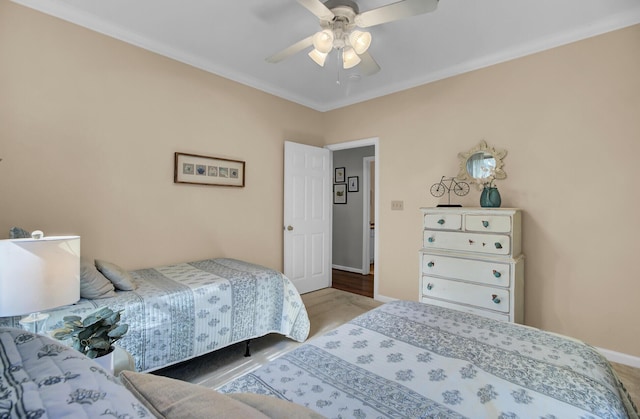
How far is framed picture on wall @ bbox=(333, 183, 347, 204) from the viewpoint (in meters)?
5.72

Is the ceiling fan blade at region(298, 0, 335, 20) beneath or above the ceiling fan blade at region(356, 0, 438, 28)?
above

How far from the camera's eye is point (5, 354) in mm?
559

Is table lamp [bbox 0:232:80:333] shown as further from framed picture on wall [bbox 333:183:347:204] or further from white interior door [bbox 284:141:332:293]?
framed picture on wall [bbox 333:183:347:204]

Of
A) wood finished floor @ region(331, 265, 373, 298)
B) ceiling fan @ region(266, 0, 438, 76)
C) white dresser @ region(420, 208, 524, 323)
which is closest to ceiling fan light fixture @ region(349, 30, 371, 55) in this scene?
ceiling fan @ region(266, 0, 438, 76)

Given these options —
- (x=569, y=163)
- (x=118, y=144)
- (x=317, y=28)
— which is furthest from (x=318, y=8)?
(x=569, y=163)

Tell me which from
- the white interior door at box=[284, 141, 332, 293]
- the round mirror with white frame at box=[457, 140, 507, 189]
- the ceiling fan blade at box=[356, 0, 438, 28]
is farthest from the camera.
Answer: the white interior door at box=[284, 141, 332, 293]

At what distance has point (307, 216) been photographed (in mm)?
4133

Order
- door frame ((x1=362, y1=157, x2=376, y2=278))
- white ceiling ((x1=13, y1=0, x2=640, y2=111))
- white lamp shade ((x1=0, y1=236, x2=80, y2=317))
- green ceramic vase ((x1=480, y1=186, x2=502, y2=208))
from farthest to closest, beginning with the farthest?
1. door frame ((x1=362, y1=157, x2=376, y2=278))
2. green ceramic vase ((x1=480, y1=186, x2=502, y2=208))
3. white ceiling ((x1=13, y1=0, x2=640, y2=111))
4. white lamp shade ((x1=0, y1=236, x2=80, y2=317))

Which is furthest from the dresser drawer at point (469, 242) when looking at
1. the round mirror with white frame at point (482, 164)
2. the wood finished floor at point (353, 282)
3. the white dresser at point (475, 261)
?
the wood finished floor at point (353, 282)

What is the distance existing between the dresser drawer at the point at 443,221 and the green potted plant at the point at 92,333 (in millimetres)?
2545

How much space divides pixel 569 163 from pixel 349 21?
2195 millimetres

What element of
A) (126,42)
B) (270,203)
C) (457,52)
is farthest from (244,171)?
(457,52)

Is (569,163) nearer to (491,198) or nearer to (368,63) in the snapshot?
(491,198)

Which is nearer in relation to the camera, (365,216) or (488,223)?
(488,223)
